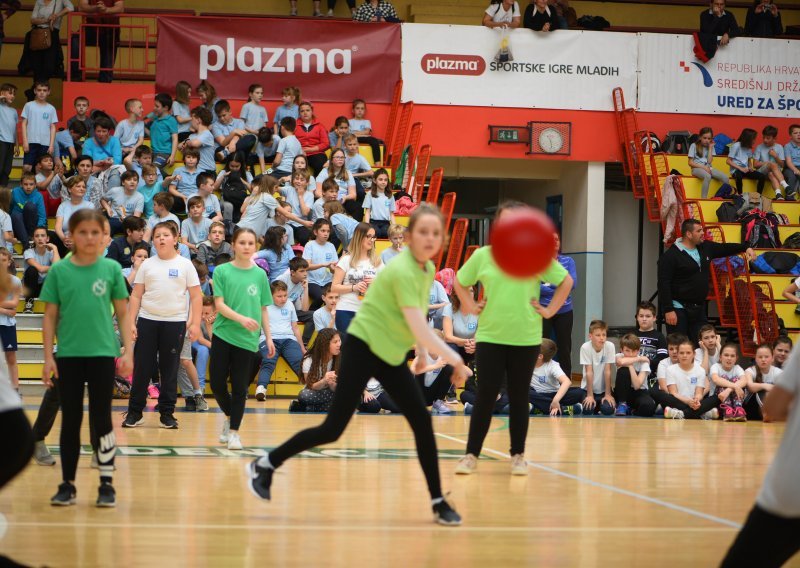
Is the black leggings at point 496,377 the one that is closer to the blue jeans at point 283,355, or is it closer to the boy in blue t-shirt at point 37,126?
the blue jeans at point 283,355

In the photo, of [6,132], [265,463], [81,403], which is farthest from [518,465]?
[6,132]

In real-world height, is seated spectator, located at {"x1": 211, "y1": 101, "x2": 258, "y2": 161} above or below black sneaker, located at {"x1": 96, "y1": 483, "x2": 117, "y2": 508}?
above

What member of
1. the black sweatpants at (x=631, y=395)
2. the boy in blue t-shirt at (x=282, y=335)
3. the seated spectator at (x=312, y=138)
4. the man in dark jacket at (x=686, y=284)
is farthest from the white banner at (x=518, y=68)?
the black sweatpants at (x=631, y=395)

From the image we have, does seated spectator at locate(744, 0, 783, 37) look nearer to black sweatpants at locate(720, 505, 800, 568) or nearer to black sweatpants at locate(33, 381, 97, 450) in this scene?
black sweatpants at locate(33, 381, 97, 450)

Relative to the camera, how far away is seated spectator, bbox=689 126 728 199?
17938 mm

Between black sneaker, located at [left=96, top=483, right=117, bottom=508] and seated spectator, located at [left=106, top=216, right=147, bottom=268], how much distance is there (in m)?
8.32

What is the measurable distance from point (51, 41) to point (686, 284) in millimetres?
11465

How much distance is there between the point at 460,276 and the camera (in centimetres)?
739

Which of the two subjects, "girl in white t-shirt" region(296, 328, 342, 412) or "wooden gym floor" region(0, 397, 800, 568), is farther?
"girl in white t-shirt" region(296, 328, 342, 412)

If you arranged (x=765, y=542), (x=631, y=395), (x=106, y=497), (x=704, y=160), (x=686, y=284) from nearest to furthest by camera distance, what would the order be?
(x=765, y=542) < (x=106, y=497) < (x=631, y=395) < (x=686, y=284) < (x=704, y=160)

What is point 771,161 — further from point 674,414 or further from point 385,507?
point 385,507

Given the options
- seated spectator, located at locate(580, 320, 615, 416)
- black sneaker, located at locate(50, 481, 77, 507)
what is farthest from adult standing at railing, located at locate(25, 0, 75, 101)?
black sneaker, located at locate(50, 481, 77, 507)

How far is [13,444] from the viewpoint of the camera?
3.62 metres

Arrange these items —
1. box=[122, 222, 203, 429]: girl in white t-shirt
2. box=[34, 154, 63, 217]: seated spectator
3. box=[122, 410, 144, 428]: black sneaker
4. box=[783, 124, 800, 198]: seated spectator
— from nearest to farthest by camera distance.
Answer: box=[122, 222, 203, 429]: girl in white t-shirt < box=[122, 410, 144, 428]: black sneaker < box=[34, 154, 63, 217]: seated spectator < box=[783, 124, 800, 198]: seated spectator
